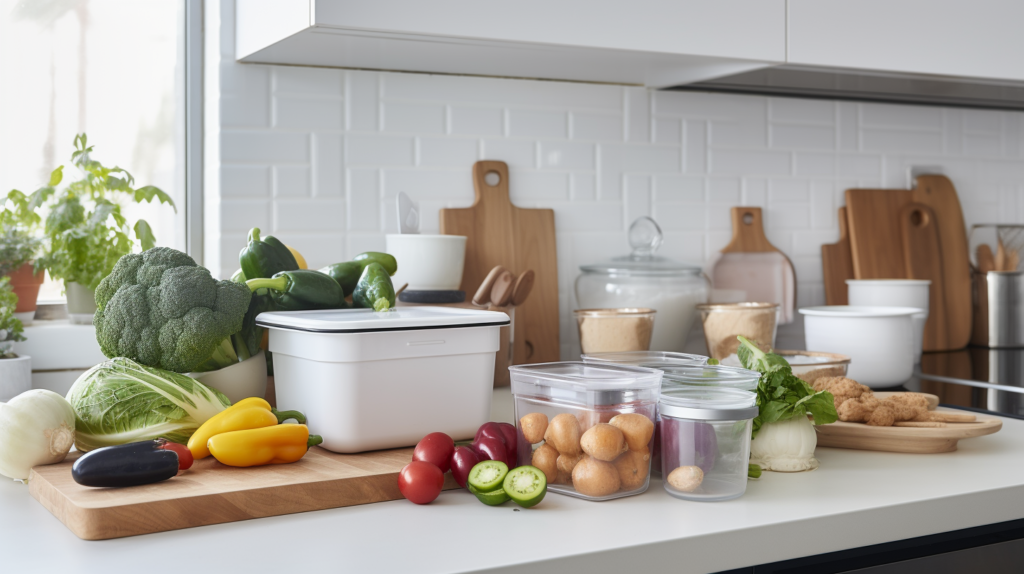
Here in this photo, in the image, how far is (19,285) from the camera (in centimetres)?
149

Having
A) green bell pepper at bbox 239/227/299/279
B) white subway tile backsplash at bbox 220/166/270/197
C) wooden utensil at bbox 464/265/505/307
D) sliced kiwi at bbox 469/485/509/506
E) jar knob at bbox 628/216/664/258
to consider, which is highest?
white subway tile backsplash at bbox 220/166/270/197

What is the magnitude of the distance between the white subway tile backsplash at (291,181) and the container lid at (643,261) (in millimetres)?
557

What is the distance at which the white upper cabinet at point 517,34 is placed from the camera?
4.18 ft

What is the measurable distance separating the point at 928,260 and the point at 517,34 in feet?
4.23

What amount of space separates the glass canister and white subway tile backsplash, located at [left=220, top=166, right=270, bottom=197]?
63 cm

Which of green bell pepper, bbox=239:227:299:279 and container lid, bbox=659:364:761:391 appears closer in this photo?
container lid, bbox=659:364:761:391

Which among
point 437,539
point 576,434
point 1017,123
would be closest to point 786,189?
point 1017,123

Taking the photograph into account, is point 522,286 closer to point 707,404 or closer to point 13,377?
point 707,404

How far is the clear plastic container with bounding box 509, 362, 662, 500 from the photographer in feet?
2.80

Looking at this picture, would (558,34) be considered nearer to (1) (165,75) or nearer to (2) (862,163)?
(1) (165,75)

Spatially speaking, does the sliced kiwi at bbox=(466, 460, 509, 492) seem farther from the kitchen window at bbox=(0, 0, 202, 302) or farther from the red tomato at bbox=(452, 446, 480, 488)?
the kitchen window at bbox=(0, 0, 202, 302)

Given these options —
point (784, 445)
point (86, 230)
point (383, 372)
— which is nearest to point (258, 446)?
point (383, 372)

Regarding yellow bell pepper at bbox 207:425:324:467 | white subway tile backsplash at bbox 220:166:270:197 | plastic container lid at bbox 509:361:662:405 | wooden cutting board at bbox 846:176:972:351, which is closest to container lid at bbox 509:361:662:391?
plastic container lid at bbox 509:361:662:405

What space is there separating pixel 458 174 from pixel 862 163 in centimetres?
103
